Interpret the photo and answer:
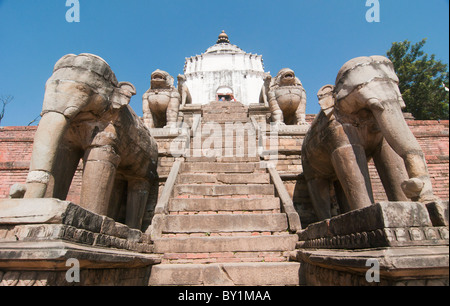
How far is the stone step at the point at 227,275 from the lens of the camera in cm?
311

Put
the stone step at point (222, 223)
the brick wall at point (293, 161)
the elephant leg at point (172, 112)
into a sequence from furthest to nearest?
1. the elephant leg at point (172, 112)
2. the brick wall at point (293, 161)
3. the stone step at point (222, 223)

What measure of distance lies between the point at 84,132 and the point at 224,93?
27.4 meters

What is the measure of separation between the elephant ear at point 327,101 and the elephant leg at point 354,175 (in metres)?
0.54

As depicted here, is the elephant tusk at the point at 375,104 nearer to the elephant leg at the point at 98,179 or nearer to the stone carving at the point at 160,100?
the elephant leg at the point at 98,179

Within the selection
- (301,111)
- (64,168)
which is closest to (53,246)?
(64,168)

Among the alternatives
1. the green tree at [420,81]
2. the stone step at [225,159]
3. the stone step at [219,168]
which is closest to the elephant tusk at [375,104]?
the stone step at [219,168]

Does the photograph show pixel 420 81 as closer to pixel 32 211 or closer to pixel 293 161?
pixel 293 161

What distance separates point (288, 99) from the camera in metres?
8.16

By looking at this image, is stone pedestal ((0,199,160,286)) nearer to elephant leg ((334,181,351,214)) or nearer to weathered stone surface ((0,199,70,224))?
weathered stone surface ((0,199,70,224))

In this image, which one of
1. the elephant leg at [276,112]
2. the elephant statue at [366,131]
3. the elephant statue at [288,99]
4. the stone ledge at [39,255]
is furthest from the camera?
the elephant statue at [288,99]

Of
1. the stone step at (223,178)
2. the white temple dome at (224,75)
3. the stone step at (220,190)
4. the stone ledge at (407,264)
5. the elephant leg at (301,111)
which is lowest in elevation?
the stone ledge at (407,264)

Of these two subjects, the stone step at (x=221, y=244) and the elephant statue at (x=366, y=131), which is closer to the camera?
the elephant statue at (x=366, y=131)

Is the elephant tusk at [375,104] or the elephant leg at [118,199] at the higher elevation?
the elephant tusk at [375,104]
